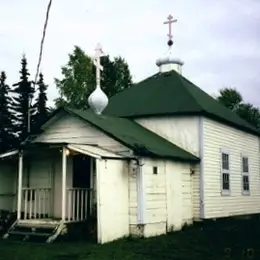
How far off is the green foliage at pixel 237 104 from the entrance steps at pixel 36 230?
33499 millimetres

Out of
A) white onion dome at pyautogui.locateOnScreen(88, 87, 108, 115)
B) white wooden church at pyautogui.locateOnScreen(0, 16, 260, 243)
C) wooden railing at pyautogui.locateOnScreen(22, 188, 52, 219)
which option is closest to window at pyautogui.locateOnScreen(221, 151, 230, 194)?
white wooden church at pyautogui.locateOnScreen(0, 16, 260, 243)

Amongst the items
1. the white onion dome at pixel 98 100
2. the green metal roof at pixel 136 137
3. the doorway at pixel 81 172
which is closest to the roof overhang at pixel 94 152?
the green metal roof at pixel 136 137

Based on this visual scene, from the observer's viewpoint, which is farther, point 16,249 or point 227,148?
point 227,148

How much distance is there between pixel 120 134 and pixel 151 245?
4.24m

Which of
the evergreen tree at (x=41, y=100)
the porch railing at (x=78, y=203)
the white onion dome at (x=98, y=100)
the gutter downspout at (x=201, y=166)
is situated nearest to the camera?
the porch railing at (x=78, y=203)

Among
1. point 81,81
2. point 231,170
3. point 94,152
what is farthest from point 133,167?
point 81,81

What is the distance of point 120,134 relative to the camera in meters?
16.5

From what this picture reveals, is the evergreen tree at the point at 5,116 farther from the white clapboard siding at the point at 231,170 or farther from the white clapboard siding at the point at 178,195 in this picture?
the white clapboard siding at the point at 178,195

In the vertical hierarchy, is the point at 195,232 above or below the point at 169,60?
below

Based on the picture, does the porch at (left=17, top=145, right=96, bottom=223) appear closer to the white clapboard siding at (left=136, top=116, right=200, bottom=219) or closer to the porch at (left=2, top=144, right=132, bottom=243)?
the porch at (left=2, top=144, right=132, bottom=243)

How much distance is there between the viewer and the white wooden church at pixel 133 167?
1496 centimetres

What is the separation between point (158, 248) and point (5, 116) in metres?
27.6

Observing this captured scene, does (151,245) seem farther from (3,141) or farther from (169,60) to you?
(3,141)

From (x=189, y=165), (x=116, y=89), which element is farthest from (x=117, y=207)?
(x=116, y=89)
